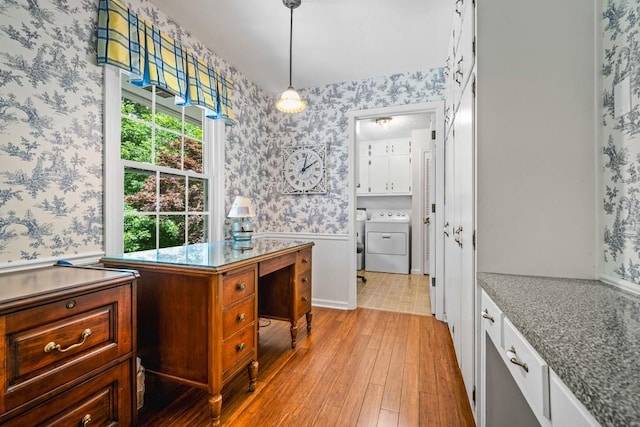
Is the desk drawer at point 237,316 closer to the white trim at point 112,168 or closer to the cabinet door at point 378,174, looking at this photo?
the white trim at point 112,168

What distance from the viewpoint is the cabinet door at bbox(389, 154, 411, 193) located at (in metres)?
5.14

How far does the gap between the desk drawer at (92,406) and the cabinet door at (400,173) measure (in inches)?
185

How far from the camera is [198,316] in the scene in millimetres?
1438

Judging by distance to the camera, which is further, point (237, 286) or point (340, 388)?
point (340, 388)

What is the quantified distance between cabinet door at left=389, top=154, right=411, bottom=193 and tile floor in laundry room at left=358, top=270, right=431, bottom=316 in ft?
5.11

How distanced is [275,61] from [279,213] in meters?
1.63

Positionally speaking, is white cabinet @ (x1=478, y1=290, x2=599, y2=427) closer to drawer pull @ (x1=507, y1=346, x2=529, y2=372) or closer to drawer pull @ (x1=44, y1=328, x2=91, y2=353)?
drawer pull @ (x1=507, y1=346, x2=529, y2=372)

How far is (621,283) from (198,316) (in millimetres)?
1738

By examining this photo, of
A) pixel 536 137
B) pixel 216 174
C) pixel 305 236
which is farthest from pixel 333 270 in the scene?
pixel 536 137

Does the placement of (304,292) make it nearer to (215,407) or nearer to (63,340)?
(215,407)

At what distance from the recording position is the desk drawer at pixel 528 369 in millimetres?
645

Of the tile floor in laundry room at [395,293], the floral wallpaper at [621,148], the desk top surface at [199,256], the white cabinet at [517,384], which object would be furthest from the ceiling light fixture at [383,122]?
the white cabinet at [517,384]

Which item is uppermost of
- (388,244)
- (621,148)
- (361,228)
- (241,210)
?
(621,148)

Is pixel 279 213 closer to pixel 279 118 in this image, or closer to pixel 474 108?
pixel 279 118
